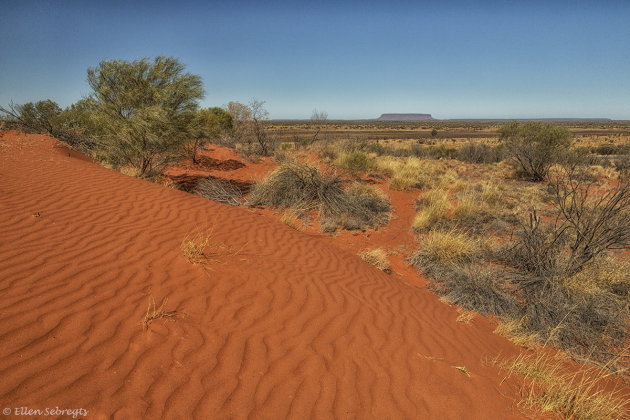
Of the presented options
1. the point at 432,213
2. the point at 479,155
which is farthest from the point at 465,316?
the point at 479,155

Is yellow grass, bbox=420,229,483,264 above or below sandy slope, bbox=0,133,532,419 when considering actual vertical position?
below

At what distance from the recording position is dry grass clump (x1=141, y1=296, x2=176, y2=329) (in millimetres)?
2922

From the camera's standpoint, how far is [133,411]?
214 cm

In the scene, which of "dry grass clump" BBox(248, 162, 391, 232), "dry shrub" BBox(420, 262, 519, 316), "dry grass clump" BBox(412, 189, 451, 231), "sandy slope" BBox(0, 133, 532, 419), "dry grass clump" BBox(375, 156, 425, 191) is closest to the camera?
"sandy slope" BBox(0, 133, 532, 419)

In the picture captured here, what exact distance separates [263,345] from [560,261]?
5.85 metres

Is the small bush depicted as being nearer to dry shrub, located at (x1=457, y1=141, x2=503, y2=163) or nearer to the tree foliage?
the tree foliage

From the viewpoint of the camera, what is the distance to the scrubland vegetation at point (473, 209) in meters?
4.78

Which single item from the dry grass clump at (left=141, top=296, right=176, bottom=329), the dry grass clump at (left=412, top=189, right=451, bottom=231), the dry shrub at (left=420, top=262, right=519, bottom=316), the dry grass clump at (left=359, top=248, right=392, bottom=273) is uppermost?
the dry grass clump at (left=141, top=296, right=176, bottom=329)

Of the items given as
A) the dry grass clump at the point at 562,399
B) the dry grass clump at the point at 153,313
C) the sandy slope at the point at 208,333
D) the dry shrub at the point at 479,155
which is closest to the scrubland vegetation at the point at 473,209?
the dry grass clump at the point at 562,399

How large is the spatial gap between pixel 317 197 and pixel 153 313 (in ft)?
24.4

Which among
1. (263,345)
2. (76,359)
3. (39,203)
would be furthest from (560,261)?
(39,203)

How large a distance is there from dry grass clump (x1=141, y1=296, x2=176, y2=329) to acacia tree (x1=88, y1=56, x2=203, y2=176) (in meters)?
8.48

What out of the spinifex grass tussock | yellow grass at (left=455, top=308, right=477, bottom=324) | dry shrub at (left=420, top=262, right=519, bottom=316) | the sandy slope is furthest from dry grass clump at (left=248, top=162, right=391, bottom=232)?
the spinifex grass tussock

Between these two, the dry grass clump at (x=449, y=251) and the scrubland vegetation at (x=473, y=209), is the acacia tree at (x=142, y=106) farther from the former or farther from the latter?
the dry grass clump at (x=449, y=251)
